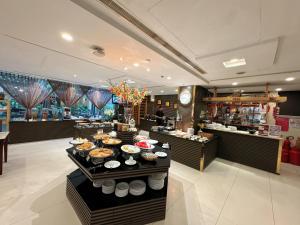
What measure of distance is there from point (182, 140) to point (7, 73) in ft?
23.3

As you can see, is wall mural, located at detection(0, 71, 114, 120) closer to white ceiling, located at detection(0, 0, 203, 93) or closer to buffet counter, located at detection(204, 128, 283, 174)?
white ceiling, located at detection(0, 0, 203, 93)

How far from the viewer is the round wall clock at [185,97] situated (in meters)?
5.45

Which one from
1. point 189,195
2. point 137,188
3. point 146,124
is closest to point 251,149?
point 189,195

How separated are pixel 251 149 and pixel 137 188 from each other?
14.6 ft

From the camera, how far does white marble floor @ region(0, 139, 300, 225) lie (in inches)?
81.5

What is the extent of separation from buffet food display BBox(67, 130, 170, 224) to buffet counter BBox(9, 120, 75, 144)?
4.76 meters

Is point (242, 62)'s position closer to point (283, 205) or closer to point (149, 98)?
point (283, 205)

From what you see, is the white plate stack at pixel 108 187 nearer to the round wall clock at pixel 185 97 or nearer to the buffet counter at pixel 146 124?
the round wall clock at pixel 185 97

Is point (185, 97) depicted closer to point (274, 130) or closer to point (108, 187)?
point (274, 130)

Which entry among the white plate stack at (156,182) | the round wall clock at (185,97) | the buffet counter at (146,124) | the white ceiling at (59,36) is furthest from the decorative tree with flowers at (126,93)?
the buffet counter at (146,124)

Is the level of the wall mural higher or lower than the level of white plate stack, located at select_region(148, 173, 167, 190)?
higher

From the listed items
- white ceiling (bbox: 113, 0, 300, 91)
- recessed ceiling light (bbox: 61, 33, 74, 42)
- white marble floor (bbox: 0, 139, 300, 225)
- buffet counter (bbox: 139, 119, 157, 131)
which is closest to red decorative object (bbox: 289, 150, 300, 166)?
white marble floor (bbox: 0, 139, 300, 225)

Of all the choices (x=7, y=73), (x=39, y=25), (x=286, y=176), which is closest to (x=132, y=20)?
(x=39, y=25)

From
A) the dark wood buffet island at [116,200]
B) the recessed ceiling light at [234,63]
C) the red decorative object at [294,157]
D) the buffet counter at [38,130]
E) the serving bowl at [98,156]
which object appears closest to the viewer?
the dark wood buffet island at [116,200]
